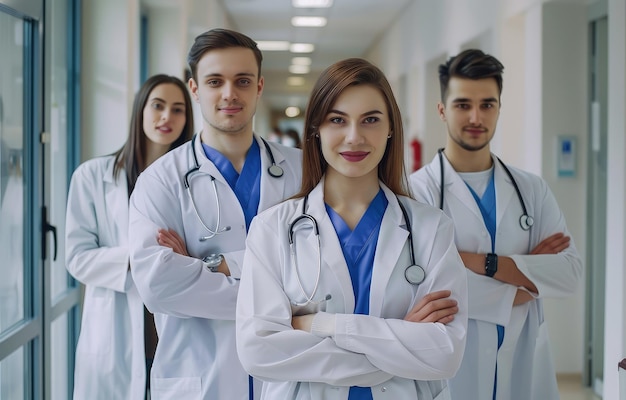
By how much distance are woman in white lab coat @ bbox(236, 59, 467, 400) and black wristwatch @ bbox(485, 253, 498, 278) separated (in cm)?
58

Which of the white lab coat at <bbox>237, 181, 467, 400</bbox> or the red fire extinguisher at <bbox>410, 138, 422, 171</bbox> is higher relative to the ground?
the red fire extinguisher at <bbox>410, 138, 422, 171</bbox>

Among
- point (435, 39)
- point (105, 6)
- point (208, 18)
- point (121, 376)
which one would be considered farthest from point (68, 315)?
point (435, 39)

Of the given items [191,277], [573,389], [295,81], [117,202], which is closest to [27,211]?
[117,202]

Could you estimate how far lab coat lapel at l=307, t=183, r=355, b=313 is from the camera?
1.67 metres

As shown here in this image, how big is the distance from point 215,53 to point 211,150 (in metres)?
0.30

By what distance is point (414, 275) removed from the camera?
1.68m

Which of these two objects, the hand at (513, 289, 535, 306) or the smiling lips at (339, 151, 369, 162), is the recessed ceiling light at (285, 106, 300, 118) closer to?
the hand at (513, 289, 535, 306)

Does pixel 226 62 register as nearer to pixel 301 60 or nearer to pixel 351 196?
pixel 351 196

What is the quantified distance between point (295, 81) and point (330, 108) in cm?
1482

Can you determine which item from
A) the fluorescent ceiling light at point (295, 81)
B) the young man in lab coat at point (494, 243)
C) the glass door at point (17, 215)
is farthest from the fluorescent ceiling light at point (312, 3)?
the fluorescent ceiling light at point (295, 81)

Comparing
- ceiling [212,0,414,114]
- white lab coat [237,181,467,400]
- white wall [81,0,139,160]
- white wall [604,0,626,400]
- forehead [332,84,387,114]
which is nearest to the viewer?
white lab coat [237,181,467,400]

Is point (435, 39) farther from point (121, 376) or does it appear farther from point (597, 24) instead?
point (121, 376)

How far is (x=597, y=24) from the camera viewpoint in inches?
170

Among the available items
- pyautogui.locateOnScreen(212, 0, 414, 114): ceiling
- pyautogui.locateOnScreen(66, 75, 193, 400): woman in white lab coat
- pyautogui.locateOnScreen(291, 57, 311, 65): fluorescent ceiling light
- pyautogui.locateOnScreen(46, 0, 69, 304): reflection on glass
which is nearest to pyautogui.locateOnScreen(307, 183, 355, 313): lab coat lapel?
pyautogui.locateOnScreen(66, 75, 193, 400): woman in white lab coat
